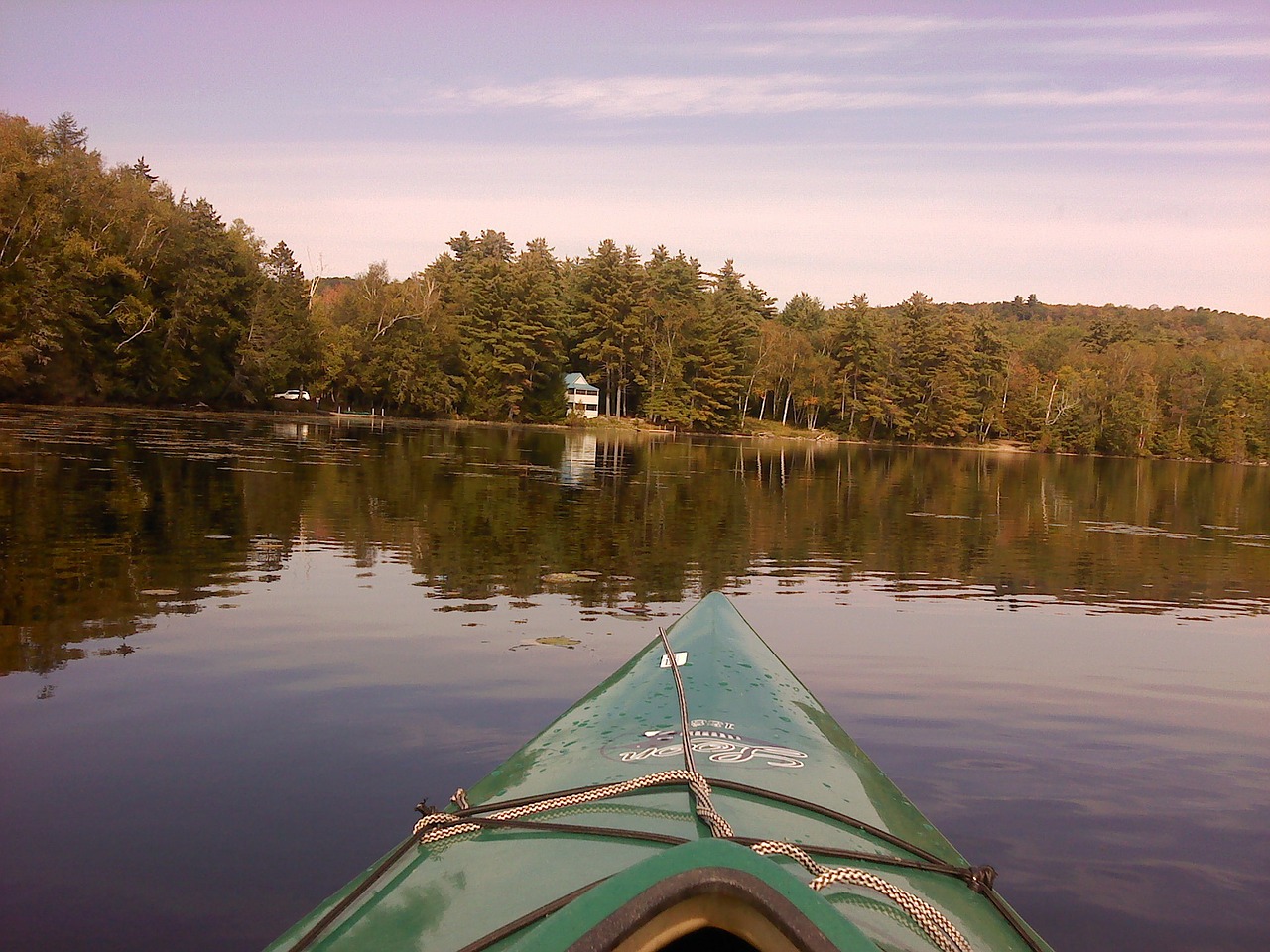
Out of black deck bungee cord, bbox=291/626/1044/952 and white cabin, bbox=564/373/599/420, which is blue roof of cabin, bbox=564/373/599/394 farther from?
black deck bungee cord, bbox=291/626/1044/952

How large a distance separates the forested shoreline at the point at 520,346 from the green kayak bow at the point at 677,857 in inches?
1757

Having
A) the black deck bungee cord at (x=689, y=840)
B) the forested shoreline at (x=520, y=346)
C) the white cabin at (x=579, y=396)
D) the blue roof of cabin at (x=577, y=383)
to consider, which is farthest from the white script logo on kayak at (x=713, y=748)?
the blue roof of cabin at (x=577, y=383)

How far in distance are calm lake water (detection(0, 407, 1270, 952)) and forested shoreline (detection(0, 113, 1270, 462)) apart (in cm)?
3304

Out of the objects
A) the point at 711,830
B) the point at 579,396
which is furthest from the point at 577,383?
the point at 711,830

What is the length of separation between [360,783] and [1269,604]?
11748 millimetres

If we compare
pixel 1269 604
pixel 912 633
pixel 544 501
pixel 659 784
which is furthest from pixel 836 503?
pixel 659 784

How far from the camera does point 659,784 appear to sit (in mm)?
2967

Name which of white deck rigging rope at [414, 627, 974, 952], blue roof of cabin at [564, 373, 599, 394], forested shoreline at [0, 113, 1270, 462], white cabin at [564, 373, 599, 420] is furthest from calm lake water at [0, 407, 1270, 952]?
blue roof of cabin at [564, 373, 599, 394]

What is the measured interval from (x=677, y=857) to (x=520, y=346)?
68.8 m

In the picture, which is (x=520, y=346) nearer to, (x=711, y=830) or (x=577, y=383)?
(x=577, y=383)

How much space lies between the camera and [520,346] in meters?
69.2

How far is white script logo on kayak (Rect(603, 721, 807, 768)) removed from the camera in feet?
11.3

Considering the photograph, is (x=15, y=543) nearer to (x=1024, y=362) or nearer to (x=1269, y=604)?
(x=1269, y=604)

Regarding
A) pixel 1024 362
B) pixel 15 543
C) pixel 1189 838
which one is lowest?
pixel 1189 838
